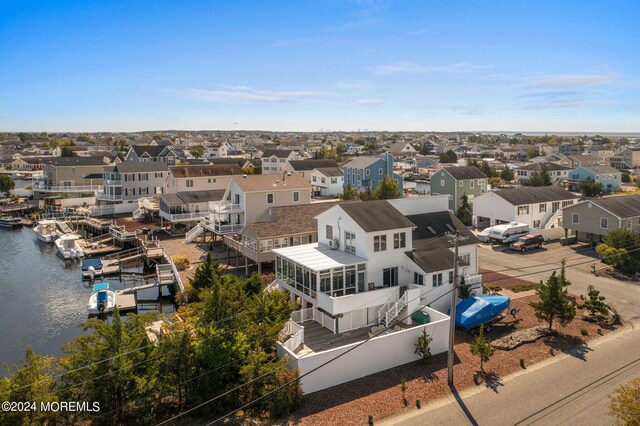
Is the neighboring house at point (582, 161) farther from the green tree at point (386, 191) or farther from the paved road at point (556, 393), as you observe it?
the paved road at point (556, 393)

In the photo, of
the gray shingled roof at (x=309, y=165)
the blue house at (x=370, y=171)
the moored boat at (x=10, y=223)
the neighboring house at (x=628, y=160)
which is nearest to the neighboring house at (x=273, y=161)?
the gray shingled roof at (x=309, y=165)

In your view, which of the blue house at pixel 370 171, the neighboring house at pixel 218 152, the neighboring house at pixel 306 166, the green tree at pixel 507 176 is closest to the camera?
the blue house at pixel 370 171

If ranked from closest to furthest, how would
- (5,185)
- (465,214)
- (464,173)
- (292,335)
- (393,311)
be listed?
(292,335) → (393,311) → (465,214) → (464,173) → (5,185)

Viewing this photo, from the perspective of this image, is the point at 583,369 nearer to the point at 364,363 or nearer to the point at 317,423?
the point at 364,363

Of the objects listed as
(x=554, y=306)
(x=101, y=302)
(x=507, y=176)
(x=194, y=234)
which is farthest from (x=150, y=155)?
(x=554, y=306)

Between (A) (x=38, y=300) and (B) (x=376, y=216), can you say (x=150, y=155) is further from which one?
(B) (x=376, y=216)

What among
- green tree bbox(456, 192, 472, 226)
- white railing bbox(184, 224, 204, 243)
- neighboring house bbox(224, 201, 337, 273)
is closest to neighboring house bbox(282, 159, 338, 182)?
green tree bbox(456, 192, 472, 226)

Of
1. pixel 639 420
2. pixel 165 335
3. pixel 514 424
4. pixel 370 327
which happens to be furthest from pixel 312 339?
pixel 639 420
